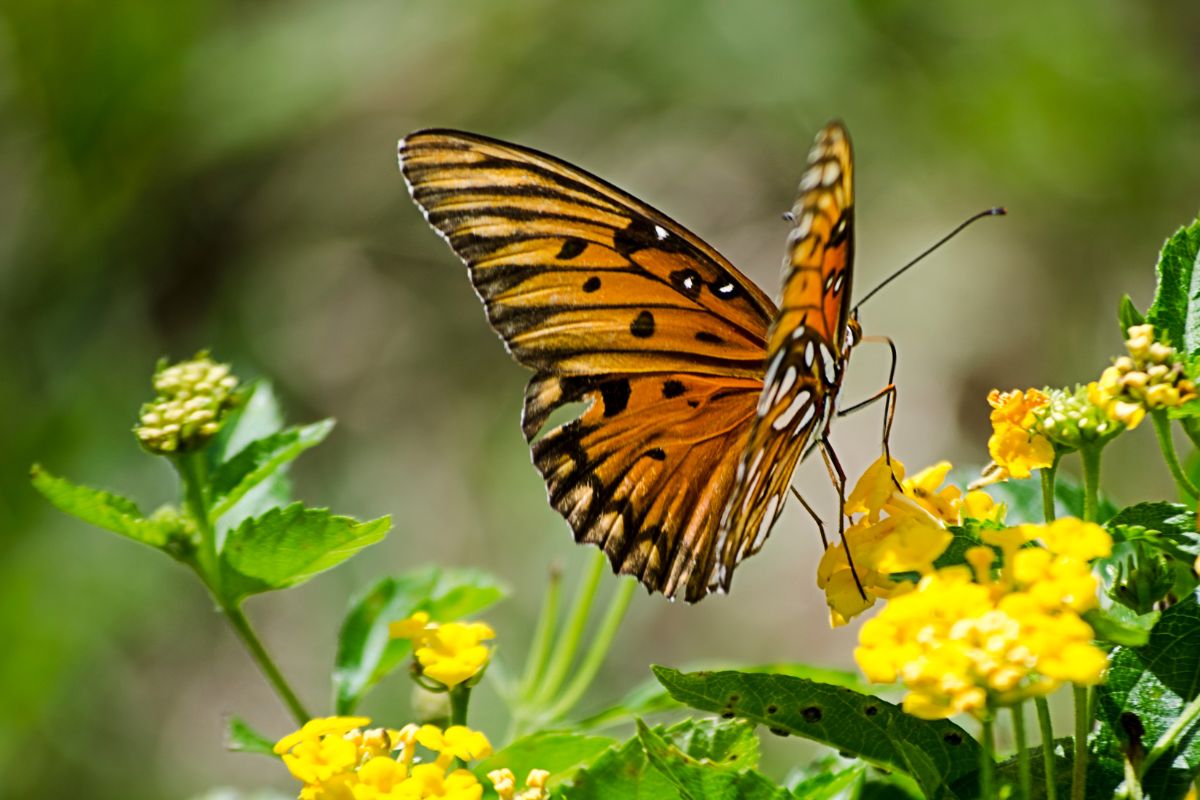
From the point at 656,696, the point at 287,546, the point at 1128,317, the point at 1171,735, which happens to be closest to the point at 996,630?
the point at 1171,735

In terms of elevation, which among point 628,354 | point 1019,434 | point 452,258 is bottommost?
point 1019,434

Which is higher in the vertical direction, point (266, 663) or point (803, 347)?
point (803, 347)

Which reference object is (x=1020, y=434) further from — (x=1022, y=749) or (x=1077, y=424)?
(x=1022, y=749)

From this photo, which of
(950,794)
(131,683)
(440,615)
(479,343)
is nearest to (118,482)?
(131,683)

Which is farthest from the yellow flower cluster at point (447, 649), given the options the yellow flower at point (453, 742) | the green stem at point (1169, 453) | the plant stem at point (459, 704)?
the green stem at point (1169, 453)

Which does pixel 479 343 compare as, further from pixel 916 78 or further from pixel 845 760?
pixel 845 760
